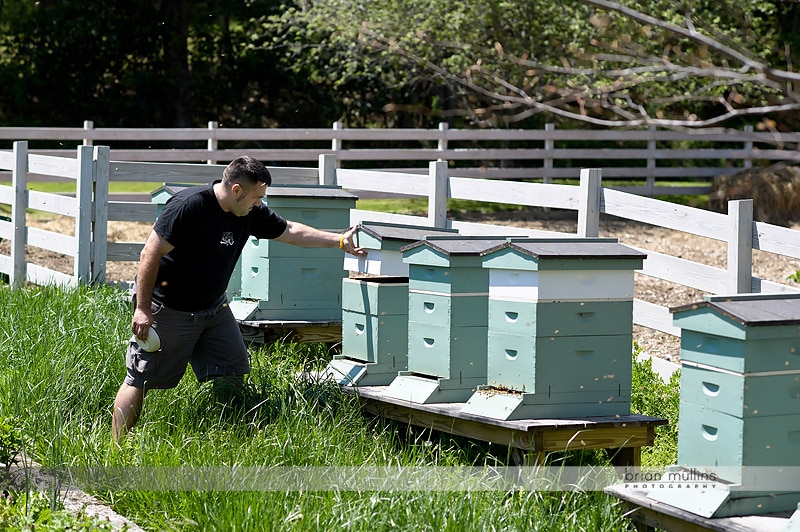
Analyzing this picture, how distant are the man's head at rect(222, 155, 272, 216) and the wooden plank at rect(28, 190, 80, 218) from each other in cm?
430

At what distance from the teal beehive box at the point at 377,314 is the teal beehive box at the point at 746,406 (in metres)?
2.16

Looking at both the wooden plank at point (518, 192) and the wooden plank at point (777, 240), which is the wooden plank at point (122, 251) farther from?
the wooden plank at point (777, 240)

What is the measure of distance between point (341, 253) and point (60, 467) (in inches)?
107

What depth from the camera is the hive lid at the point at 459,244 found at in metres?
5.43

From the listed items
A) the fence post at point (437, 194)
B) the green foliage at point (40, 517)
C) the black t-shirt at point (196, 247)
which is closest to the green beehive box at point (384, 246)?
the black t-shirt at point (196, 247)

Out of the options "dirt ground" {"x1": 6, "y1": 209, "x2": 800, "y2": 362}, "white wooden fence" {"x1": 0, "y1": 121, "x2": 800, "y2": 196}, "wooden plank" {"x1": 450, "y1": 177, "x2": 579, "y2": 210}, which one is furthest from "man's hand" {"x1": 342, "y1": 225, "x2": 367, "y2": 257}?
"white wooden fence" {"x1": 0, "y1": 121, "x2": 800, "y2": 196}

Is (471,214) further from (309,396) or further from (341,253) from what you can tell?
(309,396)

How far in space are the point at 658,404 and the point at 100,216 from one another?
555cm

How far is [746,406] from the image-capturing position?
4016mm

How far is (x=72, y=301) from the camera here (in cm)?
826

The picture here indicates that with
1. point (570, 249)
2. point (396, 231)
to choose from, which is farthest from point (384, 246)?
point (570, 249)

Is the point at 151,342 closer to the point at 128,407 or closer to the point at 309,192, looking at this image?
the point at 128,407

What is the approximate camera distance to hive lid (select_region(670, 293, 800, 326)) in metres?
4.01

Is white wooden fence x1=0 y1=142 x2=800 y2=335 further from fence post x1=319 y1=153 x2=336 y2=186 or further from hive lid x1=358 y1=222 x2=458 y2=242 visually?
hive lid x1=358 y1=222 x2=458 y2=242
